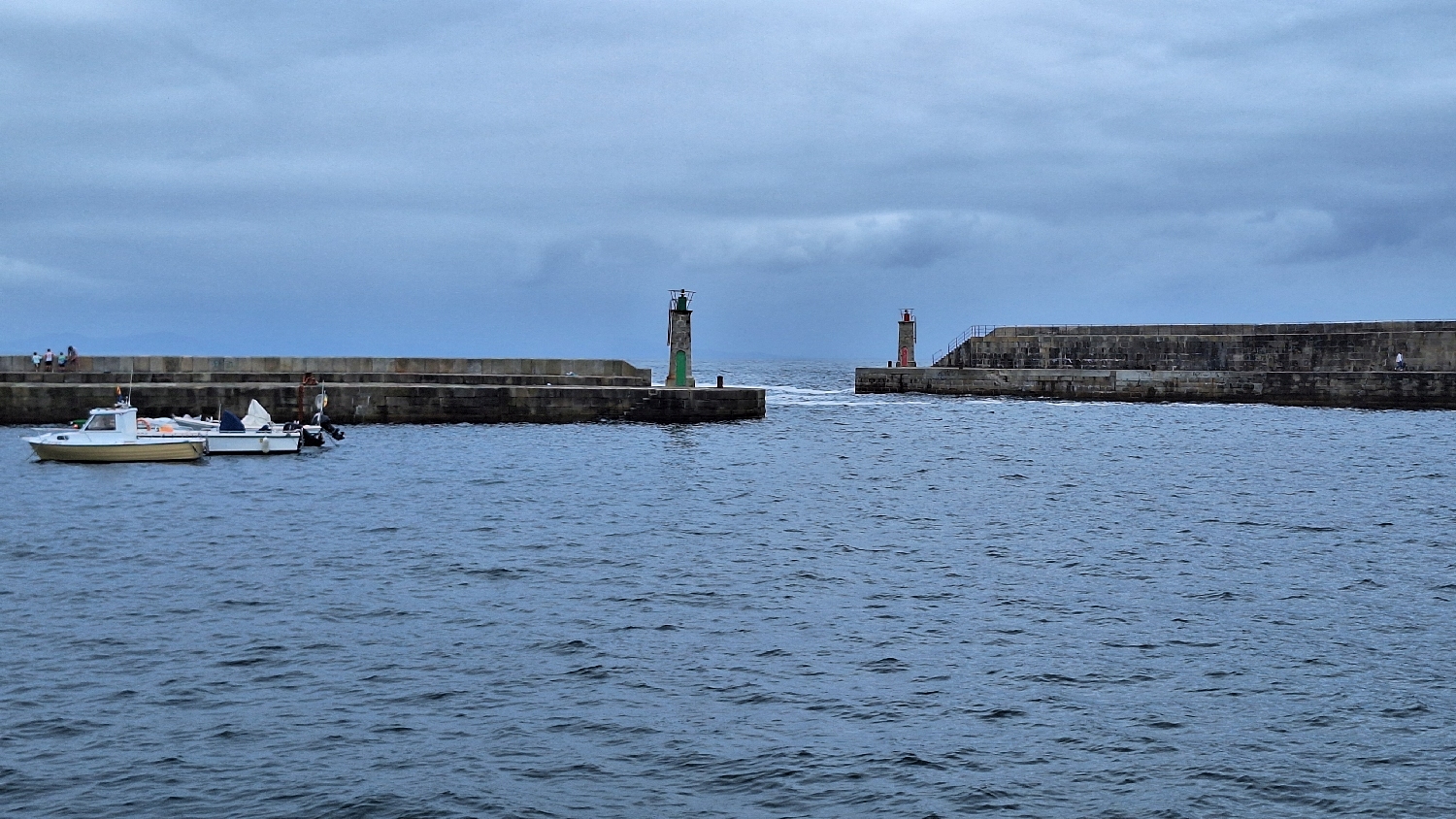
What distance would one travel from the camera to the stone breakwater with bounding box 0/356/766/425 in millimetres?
40500

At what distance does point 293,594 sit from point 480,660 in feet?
14.3

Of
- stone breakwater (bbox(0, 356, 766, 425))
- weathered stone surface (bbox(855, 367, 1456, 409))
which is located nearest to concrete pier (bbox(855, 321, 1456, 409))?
weathered stone surface (bbox(855, 367, 1456, 409))

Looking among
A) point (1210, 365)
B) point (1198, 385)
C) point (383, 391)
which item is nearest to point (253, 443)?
point (383, 391)

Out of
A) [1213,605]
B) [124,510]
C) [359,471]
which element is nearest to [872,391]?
[359,471]

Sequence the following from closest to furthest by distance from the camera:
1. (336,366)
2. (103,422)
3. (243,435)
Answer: (103,422) < (243,435) < (336,366)

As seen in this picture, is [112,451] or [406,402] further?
[406,402]

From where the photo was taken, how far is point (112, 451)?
31.6 m

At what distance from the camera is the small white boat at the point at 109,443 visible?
31.5m

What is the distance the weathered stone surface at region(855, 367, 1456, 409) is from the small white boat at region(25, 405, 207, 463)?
4078cm

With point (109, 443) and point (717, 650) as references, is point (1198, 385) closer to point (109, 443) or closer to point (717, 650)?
point (109, 443)

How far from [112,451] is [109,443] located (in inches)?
9.4

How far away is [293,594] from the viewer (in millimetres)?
16469

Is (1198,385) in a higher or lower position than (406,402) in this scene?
higher

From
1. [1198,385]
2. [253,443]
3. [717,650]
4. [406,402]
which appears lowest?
[717,650]
